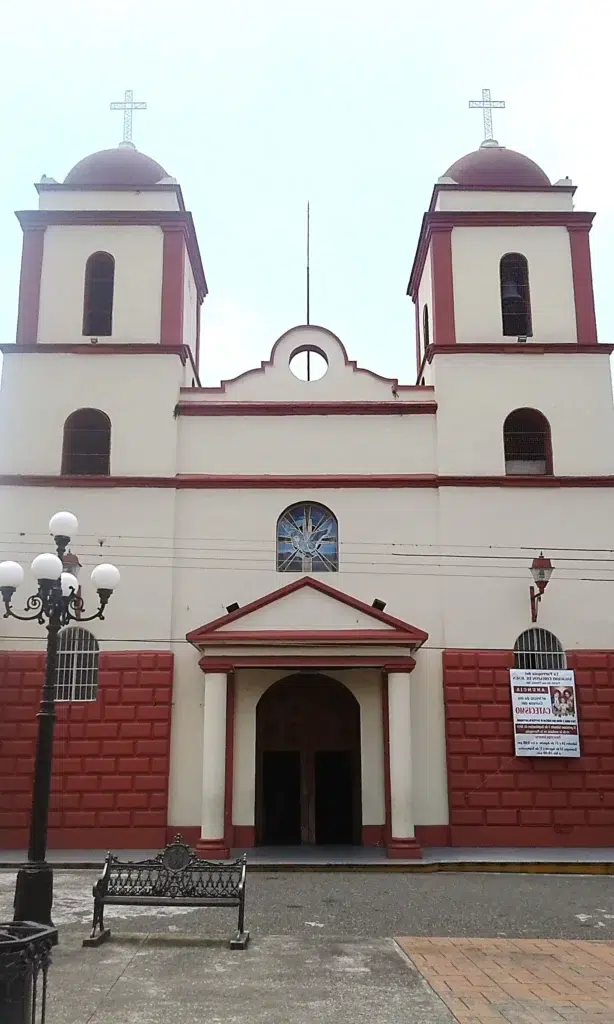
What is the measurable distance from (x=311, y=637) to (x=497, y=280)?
8.70 metres

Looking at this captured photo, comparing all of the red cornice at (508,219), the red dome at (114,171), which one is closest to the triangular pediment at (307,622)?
the red cornice at (508,219)

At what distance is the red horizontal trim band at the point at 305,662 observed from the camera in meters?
16.1

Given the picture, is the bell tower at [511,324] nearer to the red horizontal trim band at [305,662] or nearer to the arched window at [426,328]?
the arched window at [426,328]

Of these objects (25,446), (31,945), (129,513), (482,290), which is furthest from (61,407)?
(31,945)

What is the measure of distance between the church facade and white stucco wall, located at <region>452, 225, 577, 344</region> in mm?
48

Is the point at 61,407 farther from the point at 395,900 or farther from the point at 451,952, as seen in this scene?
the point at 451,952

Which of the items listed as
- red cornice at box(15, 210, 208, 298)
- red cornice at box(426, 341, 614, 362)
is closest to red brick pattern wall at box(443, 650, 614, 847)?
red cornice at box(426, 341, 614, 362)

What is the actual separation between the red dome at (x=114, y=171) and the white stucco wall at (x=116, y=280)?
118cm

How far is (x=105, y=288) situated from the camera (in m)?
19.8

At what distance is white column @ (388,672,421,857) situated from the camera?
15.5 metres

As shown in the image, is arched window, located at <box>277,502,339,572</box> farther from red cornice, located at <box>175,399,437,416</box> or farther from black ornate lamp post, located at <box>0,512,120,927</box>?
black ornate lamp post, located at <box>0,512,120,927</box>

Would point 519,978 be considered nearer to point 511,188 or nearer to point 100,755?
point 100,755

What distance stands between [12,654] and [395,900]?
8672 mm

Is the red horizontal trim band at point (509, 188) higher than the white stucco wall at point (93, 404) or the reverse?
higher
